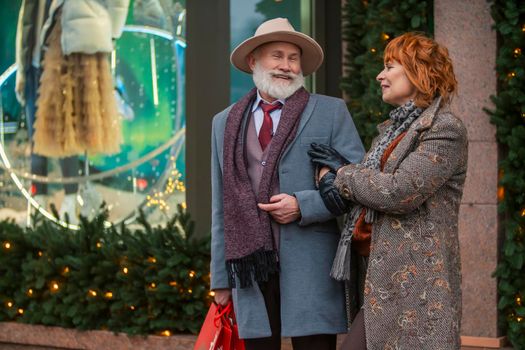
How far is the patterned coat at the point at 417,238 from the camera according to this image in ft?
12.5

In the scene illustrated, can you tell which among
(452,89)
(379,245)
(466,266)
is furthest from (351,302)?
(466,266)

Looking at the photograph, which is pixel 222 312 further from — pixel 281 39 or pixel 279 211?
pixel 281 39

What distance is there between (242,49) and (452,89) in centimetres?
105

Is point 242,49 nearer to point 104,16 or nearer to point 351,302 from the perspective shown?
point 351,302

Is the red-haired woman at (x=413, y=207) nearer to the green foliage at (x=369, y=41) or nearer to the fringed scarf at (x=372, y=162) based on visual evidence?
the fringed scarf at (x=372, y=162)

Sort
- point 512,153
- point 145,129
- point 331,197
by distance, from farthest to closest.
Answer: point 145,129
point 512,153
point 331,197

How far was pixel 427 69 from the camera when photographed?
3.93 metres

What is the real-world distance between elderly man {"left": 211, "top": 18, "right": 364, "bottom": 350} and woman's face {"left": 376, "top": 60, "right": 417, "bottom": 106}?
43 centimetres

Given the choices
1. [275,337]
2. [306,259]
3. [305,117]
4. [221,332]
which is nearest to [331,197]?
[306,259]

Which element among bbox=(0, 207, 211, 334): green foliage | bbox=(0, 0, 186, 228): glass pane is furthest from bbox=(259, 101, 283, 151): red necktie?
bbox=(0, 0, 186, 228): glass pane

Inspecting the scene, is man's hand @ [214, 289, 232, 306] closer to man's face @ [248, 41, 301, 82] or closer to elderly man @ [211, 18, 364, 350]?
elderly man @ [211, 18, 364, 350]

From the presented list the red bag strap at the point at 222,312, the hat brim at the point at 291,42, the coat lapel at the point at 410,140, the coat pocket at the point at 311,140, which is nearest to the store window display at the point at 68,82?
the hat brim at the point at 291,42

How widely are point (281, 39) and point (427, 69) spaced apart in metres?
0.84

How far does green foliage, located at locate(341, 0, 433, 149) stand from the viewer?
6363 millimetres
